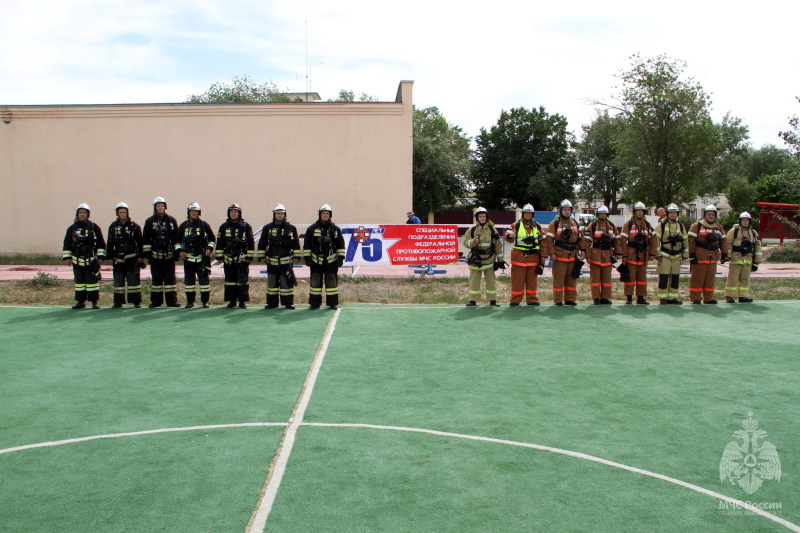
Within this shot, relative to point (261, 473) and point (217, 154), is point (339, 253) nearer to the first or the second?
point (261, 473)

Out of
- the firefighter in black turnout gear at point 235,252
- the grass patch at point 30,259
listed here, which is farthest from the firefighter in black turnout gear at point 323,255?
the grass patch at point 30,259

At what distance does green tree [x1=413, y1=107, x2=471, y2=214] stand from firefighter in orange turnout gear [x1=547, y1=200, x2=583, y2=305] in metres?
34.6

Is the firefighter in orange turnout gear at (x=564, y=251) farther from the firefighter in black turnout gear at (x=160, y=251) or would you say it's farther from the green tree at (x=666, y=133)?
the green tree at (x=666, y=133)

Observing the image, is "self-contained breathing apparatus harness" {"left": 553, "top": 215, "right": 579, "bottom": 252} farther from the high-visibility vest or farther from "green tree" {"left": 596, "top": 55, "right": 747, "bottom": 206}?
"green tree" {"left": 596, "top": 55, "right": 747, "bottom": 206}

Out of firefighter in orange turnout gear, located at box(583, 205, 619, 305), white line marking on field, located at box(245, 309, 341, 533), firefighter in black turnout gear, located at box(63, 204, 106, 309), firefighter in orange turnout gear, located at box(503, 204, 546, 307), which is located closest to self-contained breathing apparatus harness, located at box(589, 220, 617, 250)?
firefighter in orange turnout gear, located at box(583, 205, 619, 305)

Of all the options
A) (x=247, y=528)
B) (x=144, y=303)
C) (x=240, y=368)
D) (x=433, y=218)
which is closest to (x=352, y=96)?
(x=433, y=218)

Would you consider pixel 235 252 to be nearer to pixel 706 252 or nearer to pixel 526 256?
pixel 526 256

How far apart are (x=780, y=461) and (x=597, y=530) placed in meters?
2.15

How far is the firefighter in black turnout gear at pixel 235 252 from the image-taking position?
12086 mm

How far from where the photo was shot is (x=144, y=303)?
13203 millimetres

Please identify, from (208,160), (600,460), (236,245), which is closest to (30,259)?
(208,160)

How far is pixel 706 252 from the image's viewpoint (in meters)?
12.7

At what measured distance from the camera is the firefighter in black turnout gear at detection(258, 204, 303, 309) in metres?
12.1

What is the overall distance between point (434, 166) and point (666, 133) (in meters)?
22.6
